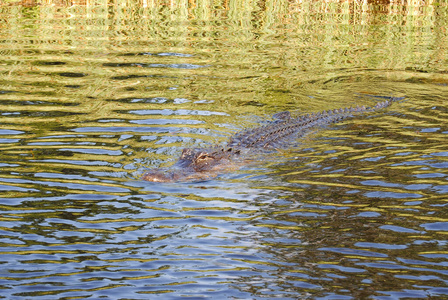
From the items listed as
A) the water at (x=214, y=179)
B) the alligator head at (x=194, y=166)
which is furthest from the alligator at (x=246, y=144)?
the water at (x=214, y=179)

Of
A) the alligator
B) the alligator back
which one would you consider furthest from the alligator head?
the alligator back

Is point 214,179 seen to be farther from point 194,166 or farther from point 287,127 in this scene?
point 287,127

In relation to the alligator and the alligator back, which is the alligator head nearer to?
the alligator

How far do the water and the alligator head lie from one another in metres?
0.19

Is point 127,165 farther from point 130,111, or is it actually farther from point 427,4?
point 427,4

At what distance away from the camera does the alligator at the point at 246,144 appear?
7.42 m

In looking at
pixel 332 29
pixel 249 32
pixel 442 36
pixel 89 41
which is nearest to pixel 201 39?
pixel 249 32

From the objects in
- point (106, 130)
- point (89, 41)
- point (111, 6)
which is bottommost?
point (106, 130)

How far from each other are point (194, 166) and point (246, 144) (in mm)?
1354

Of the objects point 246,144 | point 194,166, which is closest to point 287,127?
point 246,144

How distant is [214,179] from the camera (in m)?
7.47

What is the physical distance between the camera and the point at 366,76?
539 inches

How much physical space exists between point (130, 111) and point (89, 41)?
6453mm

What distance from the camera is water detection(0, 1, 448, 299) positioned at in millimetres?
4824
